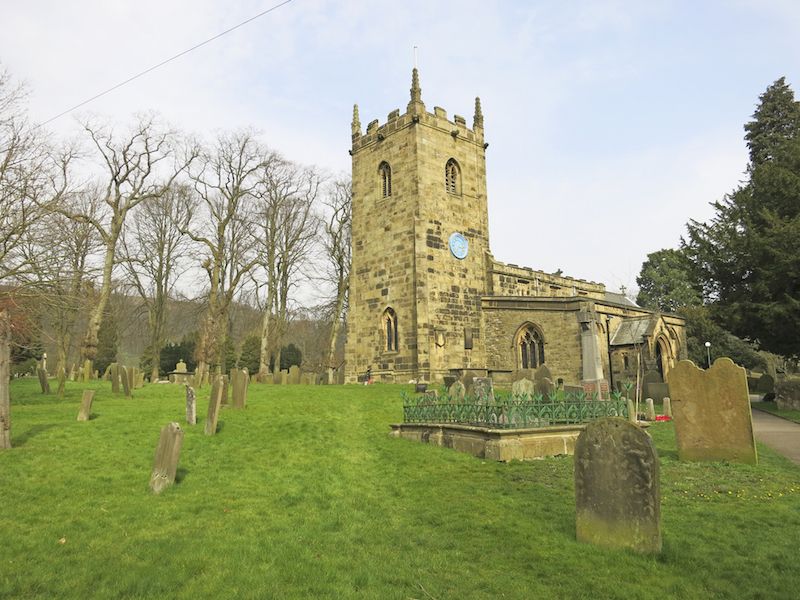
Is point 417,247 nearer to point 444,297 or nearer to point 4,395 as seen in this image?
point 444,297

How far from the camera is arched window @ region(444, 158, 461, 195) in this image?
1060 inches

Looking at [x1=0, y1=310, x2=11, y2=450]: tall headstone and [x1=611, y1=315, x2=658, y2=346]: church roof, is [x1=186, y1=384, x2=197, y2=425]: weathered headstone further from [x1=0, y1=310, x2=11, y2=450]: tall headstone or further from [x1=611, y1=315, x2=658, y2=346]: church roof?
[x1=611, y1=315, x2=658, y2=346]: church roof

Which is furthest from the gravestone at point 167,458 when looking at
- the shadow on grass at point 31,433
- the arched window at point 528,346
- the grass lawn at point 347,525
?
the arched window at point 528,346

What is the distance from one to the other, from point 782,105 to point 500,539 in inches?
1490

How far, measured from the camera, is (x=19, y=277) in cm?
1444

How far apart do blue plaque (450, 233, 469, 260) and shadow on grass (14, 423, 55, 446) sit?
18.2 meters

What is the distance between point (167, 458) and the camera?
7469mm

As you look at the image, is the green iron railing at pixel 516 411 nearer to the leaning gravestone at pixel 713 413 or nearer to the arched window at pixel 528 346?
the leaning gravestone at pixel 713 413

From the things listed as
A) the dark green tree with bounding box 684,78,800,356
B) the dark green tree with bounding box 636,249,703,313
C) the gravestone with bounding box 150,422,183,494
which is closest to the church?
the dark green tree with bounding box 684,78,800,356

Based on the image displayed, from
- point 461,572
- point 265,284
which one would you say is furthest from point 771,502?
point 265,284

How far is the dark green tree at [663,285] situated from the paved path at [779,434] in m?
41.7

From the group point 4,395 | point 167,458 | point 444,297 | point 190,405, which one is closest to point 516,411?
point 167,458

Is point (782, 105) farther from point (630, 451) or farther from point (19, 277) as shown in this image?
point (19, 277)

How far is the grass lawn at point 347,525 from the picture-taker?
4547mm
